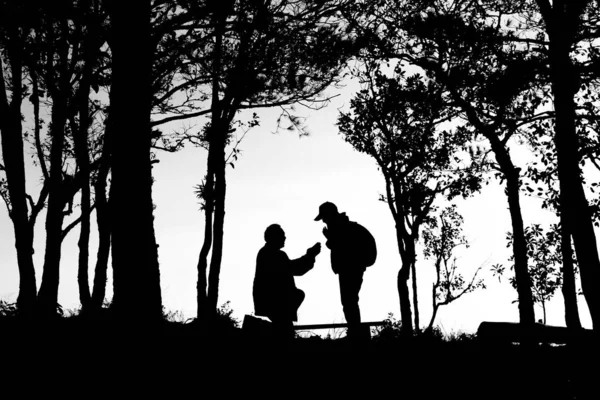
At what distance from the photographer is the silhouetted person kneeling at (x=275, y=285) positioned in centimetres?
872

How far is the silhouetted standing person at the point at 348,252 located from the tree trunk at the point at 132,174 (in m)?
2.50

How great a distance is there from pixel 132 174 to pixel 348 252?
3172 mm

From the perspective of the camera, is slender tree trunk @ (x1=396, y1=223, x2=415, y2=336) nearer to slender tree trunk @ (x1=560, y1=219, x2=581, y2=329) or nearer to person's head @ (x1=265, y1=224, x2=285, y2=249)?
slender tree trunk @ (x1=560, y1=219, x2=581, y2=329)

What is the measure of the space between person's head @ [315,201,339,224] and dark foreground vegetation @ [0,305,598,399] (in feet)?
7.11

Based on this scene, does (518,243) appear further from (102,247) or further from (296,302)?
(102,247)

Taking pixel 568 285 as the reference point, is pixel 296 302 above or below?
below

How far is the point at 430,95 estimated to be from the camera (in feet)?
69.6

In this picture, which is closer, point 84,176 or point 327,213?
point 327,213

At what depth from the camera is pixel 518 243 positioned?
18438 mm

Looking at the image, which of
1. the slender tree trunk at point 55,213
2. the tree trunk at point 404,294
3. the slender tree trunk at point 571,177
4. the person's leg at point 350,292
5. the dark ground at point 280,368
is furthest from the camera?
the tree trunk at point 404,294

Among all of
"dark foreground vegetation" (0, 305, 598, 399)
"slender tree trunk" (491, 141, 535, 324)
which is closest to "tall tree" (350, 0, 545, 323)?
"slender tree trunk" (491, 141, 535, 324)

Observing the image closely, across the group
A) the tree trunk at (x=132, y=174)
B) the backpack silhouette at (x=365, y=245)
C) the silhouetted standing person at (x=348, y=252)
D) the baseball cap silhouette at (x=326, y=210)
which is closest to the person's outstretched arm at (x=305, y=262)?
the silhouetted standing person at (x=348, y=252)

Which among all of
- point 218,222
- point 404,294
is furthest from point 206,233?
point 404,294

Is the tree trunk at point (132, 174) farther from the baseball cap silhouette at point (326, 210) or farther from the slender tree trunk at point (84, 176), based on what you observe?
the slender tree trunk at point (84, 176)
